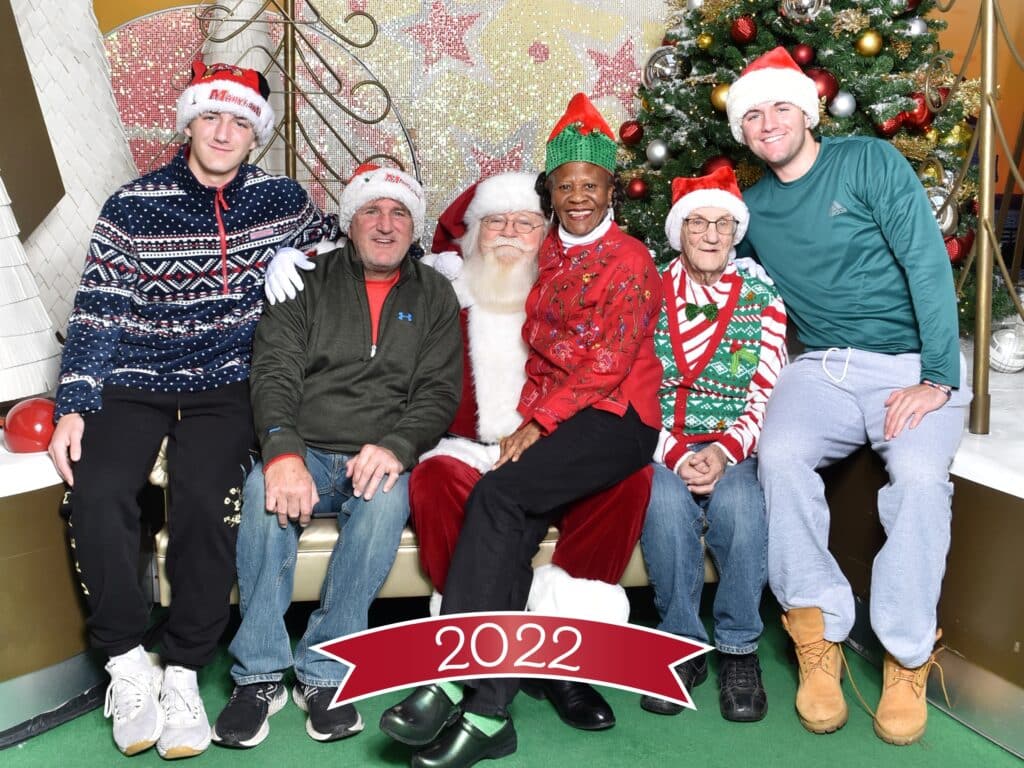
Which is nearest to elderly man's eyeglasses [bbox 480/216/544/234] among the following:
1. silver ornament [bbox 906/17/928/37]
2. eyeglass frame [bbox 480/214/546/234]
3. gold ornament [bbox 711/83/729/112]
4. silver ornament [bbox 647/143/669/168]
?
eyeglass frame [bbox 480/214/546/234]

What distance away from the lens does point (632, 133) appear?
13.8ft

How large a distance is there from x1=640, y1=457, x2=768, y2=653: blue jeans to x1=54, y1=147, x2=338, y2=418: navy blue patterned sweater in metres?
1.22

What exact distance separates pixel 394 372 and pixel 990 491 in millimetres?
1569

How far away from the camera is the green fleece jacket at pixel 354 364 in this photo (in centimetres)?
261

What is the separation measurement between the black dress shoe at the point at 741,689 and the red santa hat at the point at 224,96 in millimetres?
2038

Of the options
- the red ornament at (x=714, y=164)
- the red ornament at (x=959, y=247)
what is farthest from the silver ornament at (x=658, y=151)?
the red ornament at (x=959, y=247)

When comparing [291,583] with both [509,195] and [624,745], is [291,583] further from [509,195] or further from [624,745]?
[509,195]

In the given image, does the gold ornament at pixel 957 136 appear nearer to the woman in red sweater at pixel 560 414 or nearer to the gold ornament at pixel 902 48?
the gold ornament at pixel 902 48

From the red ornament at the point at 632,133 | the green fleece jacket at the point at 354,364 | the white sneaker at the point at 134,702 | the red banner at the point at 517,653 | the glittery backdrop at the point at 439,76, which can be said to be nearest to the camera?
the red banner at the point at 517,653

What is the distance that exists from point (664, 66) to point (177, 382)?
2.65 metres

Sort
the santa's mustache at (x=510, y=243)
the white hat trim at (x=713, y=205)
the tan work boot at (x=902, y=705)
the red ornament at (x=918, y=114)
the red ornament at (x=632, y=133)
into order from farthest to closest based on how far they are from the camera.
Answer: the red ornament at (x=632, y=133) → the red ornament at (x=918, y=114) → the santa's mustache at (x=510, y=243) → the white hat trim at (x=713, y=205) → the tan work boot at (x=902, y=705)

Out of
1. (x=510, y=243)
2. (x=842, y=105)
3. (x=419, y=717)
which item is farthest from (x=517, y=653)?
(x=842, y=105)

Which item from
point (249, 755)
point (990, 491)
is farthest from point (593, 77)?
point (249, 755)

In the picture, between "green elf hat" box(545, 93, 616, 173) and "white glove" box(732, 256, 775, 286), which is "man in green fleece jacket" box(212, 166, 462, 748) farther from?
"white glove" box(732, 256, 775, 286)
